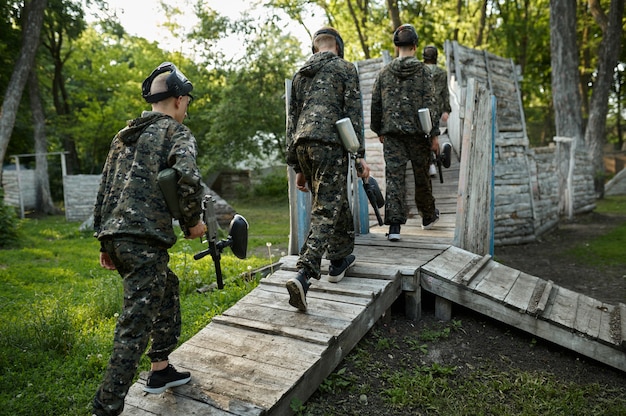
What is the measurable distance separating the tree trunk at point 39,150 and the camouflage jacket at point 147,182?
1733 cm

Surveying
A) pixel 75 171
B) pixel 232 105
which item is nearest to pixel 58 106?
pixel 75 171

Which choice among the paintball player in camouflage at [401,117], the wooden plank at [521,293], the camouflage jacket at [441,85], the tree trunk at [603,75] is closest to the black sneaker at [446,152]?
the camouflage jacket at [441,85]

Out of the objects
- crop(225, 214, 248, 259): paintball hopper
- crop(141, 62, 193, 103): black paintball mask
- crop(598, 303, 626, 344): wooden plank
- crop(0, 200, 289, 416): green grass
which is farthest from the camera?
crop(598, 303, 626, 344): wooden plank

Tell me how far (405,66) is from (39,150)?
16.9 meters

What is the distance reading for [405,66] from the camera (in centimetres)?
523

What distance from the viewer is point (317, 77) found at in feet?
12.8

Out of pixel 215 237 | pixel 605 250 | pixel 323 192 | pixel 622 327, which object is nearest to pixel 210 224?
pixel 215 237

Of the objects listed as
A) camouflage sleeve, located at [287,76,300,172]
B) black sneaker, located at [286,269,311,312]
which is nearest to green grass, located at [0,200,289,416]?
black sneaker, located at [286,269,311,312]

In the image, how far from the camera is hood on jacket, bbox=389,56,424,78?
17.1 feet

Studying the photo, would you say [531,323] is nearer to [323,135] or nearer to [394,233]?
[394,233]

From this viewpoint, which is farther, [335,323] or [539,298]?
[539,298]

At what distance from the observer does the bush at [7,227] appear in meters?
10.0

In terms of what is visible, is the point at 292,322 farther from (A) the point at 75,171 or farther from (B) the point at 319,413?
(A) the point at 75,171

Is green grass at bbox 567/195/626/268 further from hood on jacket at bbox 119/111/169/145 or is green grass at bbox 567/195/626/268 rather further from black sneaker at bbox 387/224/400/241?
hood on jacket at bbox 119/111/169/145
